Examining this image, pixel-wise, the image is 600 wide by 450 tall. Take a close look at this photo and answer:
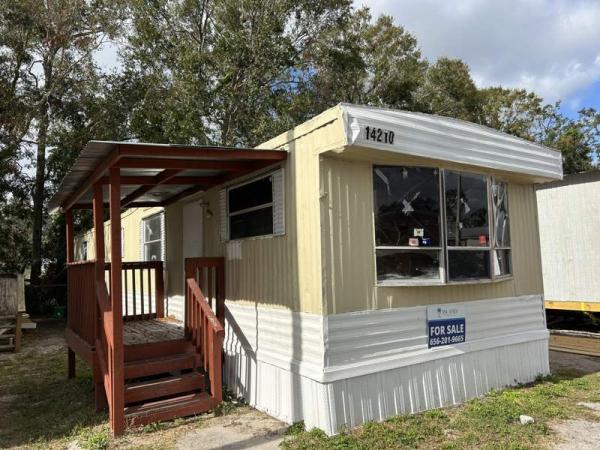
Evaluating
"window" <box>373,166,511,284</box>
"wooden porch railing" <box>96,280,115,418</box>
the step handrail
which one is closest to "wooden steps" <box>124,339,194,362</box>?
the step handrail

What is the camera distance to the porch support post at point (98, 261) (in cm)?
525

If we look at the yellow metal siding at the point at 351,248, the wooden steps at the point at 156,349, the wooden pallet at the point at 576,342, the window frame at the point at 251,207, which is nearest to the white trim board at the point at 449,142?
the yellow metal siding at the point at 351,248

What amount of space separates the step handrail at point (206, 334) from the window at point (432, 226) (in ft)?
5.94

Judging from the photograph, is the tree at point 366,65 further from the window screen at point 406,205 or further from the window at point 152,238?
the window screen at point 406,205

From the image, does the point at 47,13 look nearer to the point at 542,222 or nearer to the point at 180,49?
the point at 180,49

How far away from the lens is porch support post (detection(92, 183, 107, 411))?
5254mm

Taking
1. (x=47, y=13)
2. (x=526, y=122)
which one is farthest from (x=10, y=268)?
(x=526, y=122)

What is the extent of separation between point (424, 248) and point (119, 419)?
10.9 ft

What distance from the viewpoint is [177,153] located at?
15.0ft

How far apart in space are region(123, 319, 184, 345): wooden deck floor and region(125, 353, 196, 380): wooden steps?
29 cm

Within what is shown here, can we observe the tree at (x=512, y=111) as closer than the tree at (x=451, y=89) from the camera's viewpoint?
No

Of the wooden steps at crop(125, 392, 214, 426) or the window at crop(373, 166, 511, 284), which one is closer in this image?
the wooden steps at crop(125, 392, 214, 426)

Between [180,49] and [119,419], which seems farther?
[180,49]

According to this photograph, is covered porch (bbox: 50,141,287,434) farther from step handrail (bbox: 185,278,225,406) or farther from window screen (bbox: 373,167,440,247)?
window screen (bbox: 373,167,440,247)
